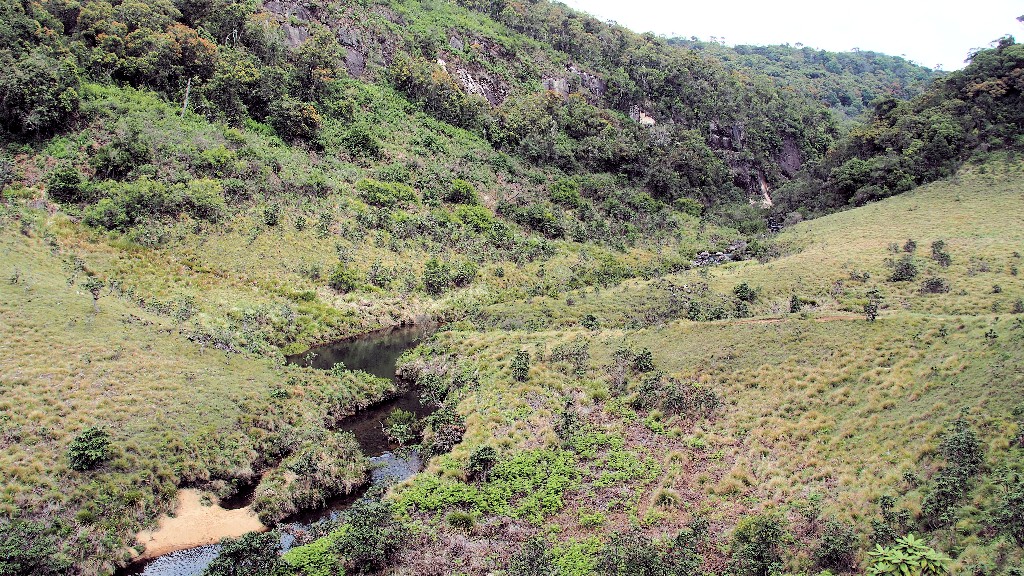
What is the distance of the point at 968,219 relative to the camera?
62.1 meters

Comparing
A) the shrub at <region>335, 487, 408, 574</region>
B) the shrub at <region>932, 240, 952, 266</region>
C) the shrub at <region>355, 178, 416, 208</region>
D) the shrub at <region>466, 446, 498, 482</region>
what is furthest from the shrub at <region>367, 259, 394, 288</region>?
the shrub at <region>932, 240, 952, 266</region>

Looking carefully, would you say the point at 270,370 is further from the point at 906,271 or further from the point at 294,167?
the point at 906,271

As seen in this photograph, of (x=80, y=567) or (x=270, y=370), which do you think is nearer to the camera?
(x=80, y=567)

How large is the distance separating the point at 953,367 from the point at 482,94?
3688 inches

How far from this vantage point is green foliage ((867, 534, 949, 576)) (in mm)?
16172

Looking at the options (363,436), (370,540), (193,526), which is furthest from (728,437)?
(193,526)

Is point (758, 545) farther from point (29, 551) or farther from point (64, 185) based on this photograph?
point (64, 185)

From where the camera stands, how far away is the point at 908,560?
16.6m

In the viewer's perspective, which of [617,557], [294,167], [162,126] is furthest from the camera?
[294,167]

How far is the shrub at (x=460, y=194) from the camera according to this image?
79312 millimetres

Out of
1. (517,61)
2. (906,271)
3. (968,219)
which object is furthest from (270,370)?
(517,61)

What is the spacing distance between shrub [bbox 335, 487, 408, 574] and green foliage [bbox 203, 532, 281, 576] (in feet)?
7.77

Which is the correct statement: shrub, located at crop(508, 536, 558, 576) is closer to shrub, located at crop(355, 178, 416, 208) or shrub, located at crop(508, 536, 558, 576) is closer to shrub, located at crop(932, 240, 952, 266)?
shrub, located at crop(932, 240, 952, 266)

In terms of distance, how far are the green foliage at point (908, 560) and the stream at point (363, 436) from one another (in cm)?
1970
